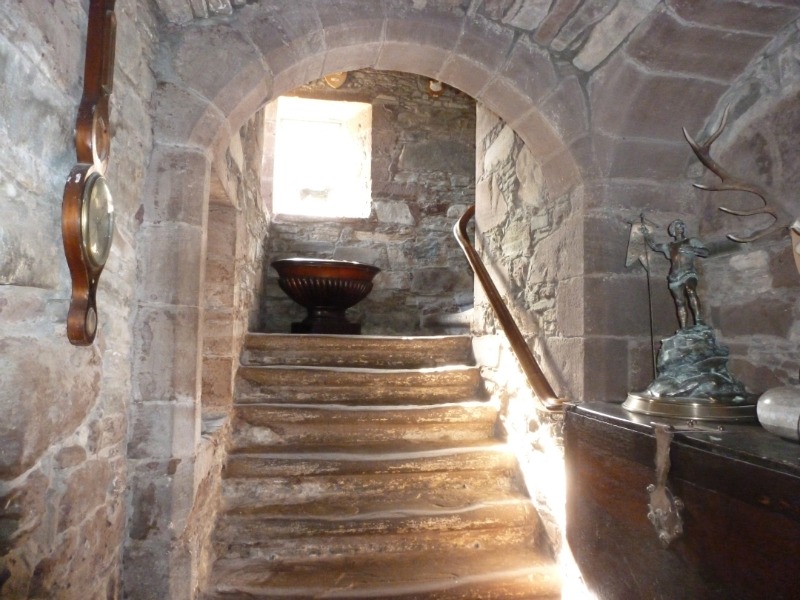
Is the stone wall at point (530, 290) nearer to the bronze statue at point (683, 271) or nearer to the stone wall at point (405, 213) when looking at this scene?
the bronze statue at point (683, 271)

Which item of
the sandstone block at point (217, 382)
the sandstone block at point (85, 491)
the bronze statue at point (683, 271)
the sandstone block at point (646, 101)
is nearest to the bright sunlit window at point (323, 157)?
the sandstone block at point (217, 382)

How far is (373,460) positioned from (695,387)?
55.0 inches

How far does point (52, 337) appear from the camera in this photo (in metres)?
1.05

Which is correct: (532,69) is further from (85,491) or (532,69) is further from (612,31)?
(85,491)

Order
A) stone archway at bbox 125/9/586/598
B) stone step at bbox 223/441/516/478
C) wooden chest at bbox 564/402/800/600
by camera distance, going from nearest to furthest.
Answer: wooden chest at bbox 564/402/800/600
stone archway at bbox 125/9/586/598
stone step at bbox 223/441/516/478

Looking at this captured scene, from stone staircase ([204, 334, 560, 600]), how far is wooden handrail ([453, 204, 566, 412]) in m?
0.55

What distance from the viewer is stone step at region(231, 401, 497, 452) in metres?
2.35

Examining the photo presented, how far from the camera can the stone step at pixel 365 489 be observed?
6.87 ft

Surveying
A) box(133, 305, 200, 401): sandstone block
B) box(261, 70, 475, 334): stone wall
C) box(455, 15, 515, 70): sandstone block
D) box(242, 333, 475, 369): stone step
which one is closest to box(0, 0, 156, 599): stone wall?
box(133, 305, 200, 401): sandstone block

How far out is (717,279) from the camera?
1.83m

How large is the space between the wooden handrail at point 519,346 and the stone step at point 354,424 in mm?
554

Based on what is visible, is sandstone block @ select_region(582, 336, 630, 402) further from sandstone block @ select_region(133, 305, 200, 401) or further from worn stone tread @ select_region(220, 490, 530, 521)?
sandstone block @ select_region(133, 305, 200, 401)

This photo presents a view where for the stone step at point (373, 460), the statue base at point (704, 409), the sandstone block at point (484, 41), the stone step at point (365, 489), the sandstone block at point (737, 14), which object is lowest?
the stone step at point (365, 489)

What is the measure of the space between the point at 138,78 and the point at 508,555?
222 cm
